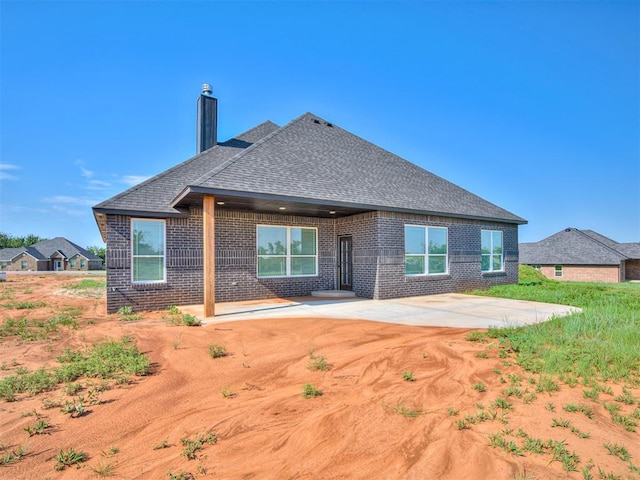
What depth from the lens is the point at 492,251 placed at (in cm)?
1565

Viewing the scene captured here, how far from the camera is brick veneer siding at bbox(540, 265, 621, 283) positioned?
123ft

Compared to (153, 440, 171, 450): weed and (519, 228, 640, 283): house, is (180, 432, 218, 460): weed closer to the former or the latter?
(153, 440, 171, 450): weed

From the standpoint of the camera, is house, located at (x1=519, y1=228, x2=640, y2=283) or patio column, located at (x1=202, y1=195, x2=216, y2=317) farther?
house, located at (x1=519, y1=228, x2=640, y2=283)

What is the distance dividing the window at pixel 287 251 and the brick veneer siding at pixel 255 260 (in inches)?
9.8

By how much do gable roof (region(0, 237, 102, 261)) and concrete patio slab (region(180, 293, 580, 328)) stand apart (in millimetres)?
62998

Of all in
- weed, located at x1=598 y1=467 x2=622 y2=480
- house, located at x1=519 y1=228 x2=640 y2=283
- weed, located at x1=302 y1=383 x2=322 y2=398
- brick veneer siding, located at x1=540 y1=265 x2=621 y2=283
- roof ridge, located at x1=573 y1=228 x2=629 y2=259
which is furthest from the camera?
roof ridge, located at x1=573 y1=228 x2=629 y2=259

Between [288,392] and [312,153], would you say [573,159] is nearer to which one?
[312,153]

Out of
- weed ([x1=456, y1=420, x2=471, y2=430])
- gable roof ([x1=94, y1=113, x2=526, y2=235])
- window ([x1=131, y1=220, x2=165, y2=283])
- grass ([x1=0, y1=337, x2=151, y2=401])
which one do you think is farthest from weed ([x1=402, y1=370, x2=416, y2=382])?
window ([x1=131, y1=220, x2=165, y2=283])

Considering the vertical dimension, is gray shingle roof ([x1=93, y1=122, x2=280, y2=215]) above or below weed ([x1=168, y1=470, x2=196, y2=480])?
above

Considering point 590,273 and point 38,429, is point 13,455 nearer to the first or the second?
point 38,429

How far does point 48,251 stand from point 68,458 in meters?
72.0

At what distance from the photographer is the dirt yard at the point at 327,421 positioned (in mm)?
2637

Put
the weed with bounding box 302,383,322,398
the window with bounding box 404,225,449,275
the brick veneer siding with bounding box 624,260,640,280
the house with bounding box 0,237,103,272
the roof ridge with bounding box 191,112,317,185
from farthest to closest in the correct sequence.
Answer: the house with bounding box 0,237,103,272, the brick veneer siding with bounding box 624,260,640,280, the window with bounding box 404,225,449,275, the roof ridge with bounding box 191,112,317,185, the weed with bounding box 302,383,322,398

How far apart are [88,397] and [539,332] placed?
755 cm
